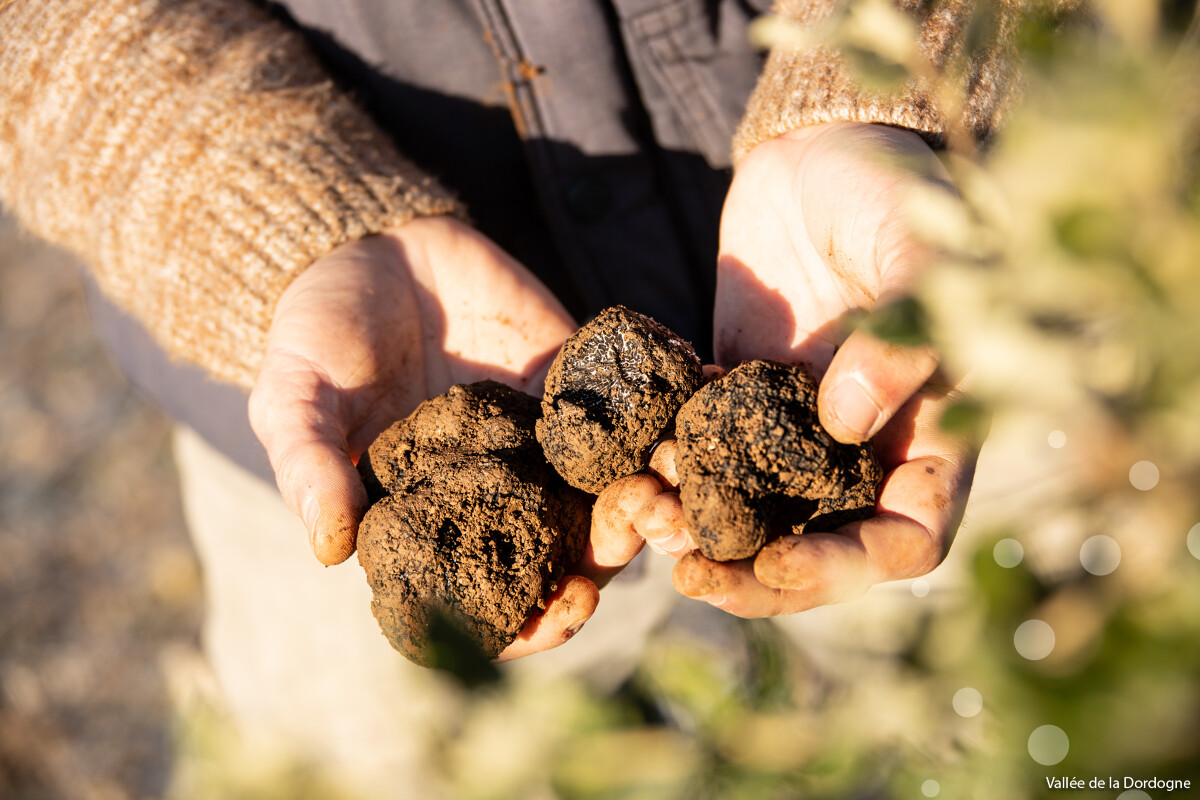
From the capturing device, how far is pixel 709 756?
1.00m

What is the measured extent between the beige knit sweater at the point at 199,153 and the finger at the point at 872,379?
986 millimetres

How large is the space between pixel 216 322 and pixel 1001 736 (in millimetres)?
2364

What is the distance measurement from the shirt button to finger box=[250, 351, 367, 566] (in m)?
1.04

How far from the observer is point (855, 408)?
1545mm

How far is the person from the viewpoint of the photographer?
1.97 m

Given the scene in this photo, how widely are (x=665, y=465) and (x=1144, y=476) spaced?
46.0 inches

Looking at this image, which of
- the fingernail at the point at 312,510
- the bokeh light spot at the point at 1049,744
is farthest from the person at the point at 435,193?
the bokeh light spot at the point at 1049,744

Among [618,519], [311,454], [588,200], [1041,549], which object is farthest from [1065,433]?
[588,200]

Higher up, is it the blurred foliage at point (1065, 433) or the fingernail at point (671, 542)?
the blurred foliage at point (1065, 433)

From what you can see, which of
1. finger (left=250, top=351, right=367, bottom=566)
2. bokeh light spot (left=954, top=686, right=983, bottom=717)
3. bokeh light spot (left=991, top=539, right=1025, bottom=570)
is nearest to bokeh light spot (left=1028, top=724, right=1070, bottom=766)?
bokeh light spot (left=991, top=539, right=1025, bottom=570)

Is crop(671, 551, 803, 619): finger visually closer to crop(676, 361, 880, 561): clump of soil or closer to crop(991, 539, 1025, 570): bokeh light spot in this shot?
crop(676, 361, 880, 561): clump of soil

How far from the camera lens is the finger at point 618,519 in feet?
6.00

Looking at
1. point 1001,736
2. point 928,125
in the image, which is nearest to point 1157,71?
point 1001,736

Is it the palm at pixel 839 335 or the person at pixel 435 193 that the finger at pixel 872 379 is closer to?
the palm at pixel 839 335
